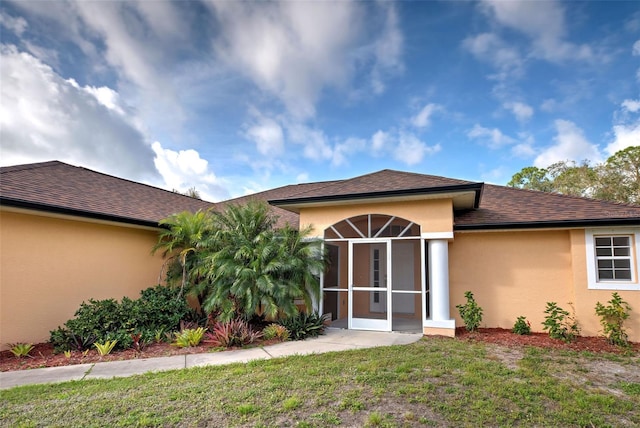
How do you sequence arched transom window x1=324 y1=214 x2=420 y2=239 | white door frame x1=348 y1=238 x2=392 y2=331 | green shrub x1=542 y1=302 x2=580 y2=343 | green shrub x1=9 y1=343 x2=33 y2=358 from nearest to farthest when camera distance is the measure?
green shrub x1=9 y1=343 x2=33 y2=358, green shrub x1=542 y1=302 x2=580 y2=343, white door frame x1=348 y1=238 x2=392 y2=331, arched transom window x1=324 y1=214 x2=420 y2=239

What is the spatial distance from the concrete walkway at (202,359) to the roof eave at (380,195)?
363 cm

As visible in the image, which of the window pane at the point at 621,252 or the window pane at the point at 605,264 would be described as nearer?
the window pane at the point at 621,252

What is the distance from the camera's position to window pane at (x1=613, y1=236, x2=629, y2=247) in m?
8.58

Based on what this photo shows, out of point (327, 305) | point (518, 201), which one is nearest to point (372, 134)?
point (518, 201)

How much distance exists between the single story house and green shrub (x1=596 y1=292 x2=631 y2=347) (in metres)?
0.21

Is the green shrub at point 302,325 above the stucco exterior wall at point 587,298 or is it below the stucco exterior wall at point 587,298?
below

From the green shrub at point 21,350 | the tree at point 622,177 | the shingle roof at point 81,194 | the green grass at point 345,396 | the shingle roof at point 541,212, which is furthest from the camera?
the tree at point 622,177

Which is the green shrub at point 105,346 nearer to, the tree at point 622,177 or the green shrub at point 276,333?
the green shrub at point 276,333

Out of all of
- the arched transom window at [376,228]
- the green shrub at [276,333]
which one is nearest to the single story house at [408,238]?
the arched transom window at [376,228]

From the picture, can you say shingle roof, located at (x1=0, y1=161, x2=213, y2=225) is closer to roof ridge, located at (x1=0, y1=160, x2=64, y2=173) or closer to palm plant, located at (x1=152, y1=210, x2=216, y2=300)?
roof ridge, located at (x1=0, y1=160, x2=64, y2=173)

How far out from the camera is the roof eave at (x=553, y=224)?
26.9ft

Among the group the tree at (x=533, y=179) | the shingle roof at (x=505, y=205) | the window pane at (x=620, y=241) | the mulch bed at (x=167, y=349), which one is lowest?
the mulch bed at (x=167, y=349)

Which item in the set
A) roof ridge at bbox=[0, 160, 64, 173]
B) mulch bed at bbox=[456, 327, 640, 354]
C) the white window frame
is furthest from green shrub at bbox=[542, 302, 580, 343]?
roof ridge at bbox=[0, 160, 64, 173]

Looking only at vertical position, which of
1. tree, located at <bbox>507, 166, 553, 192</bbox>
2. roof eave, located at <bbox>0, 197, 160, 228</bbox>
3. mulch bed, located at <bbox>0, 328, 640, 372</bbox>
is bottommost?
mulch bed, located at <bbox>0, 328, 640, 372</bbox>
